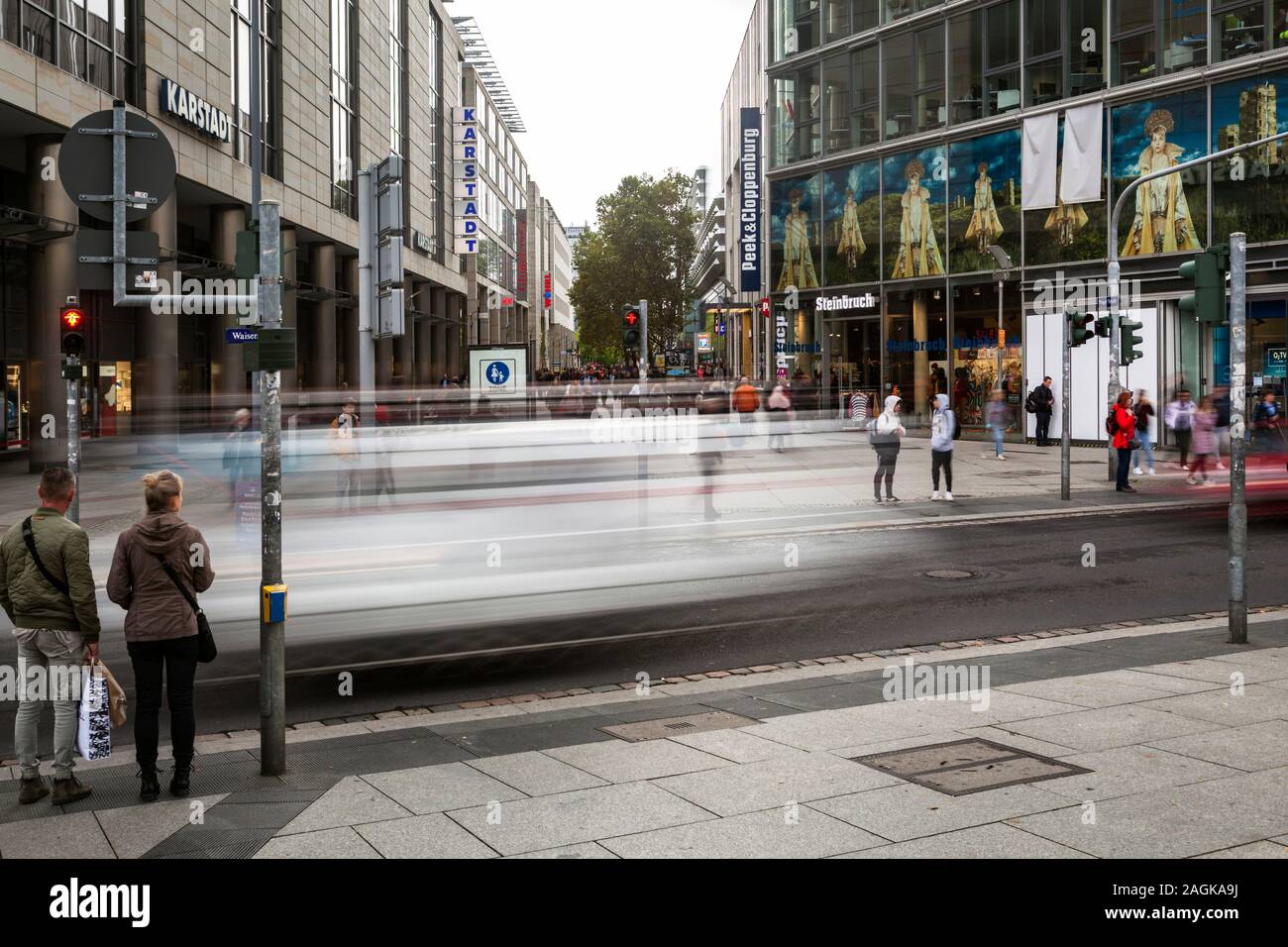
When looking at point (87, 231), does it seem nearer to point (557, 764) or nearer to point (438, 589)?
point (438, 589)

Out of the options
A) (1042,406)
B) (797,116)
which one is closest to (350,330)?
(797,116)

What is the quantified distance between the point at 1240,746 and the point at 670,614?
232 inches

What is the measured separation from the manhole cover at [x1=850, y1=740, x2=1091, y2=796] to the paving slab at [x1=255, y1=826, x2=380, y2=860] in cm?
281

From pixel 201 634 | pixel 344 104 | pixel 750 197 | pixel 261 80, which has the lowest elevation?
pixel 201 634

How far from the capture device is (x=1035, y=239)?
35.2 meters

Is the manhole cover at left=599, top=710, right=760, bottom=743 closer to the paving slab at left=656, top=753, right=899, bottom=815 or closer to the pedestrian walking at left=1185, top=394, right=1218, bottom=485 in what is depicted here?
the paving slab at left=656, top=753, right=899, bottom=815

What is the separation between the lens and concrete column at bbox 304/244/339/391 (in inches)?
1813

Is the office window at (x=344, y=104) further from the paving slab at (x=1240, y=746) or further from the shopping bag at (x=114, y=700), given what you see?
the paving slab at (x=1240, y=746)

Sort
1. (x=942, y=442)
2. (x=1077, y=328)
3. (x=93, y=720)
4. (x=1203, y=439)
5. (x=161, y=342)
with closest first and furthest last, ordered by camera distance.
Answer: (x=93, y=720) → (x=942, y=442) → (x=1203, y=439) → (x=1077, y=328) → (x=161, y=342)

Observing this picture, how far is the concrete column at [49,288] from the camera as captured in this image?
2620 centimetres

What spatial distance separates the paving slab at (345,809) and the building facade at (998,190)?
21.3 meters

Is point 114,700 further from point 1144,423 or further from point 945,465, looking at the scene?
point 1144,423

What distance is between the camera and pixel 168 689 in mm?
6867

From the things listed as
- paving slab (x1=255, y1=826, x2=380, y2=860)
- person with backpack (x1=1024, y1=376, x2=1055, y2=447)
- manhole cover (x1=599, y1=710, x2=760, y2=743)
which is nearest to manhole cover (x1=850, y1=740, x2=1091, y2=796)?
manhole cover (x1=599, y1=710, x2=760, y2=743)
